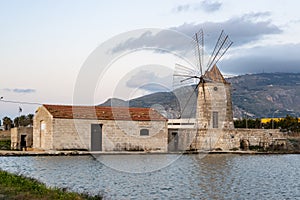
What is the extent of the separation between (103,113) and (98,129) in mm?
1320

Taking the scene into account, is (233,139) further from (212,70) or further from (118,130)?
(118,130)

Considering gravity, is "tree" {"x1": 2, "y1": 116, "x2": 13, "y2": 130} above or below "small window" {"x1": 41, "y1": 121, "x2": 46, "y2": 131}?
above

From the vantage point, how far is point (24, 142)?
37.0m

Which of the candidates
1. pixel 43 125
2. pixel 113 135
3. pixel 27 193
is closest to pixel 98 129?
pixel 113 135

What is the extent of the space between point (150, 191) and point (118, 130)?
19.0m

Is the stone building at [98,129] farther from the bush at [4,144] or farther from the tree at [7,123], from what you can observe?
the tree at [7,123]

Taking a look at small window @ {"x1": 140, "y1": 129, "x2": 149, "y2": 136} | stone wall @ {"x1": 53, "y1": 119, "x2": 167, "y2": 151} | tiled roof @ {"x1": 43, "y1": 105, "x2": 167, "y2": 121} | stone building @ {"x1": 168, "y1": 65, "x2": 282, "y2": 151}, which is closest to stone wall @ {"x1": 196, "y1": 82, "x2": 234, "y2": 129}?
stone building @ {"x1": 168, "y1": 65, "x2": 282, "y2": 151}

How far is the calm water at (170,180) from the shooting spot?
1645 cm

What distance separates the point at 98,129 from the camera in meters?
35.1

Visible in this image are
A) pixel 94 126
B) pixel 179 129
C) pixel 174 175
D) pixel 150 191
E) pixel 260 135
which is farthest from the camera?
pixel 260 135

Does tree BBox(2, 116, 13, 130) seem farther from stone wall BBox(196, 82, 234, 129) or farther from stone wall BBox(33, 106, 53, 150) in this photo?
stone wall BBox(196, 82, 234, 129)

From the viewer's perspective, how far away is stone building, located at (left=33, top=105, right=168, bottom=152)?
1318 inches

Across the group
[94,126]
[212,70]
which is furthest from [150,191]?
[212,70]

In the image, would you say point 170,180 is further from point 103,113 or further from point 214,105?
point 214,105
